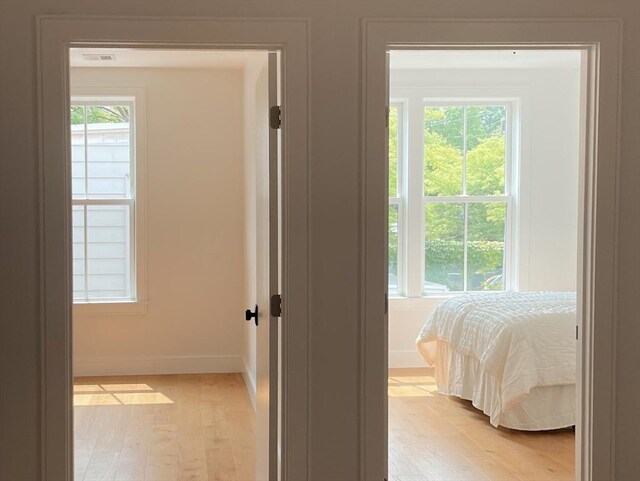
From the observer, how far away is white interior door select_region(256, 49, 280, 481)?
323cm

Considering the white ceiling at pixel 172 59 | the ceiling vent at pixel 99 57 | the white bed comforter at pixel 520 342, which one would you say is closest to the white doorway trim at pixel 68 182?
the white bed comforter at pixel 520 342

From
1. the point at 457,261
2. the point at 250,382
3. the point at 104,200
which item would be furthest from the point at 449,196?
the point at 104,200

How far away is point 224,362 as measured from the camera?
7.12 meters

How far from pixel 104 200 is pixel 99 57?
4.27ft

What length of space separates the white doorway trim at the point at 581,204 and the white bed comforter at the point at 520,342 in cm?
169

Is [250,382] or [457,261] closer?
[250,382]

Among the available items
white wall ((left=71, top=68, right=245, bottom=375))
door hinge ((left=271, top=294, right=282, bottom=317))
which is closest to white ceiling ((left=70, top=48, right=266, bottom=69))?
white wall ((left=71, top=68, right=245, bottom=375))

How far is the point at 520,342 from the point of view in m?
5.04

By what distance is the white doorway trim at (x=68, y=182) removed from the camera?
3000 millimetres

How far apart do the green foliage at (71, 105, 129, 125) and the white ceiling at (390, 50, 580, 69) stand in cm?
245

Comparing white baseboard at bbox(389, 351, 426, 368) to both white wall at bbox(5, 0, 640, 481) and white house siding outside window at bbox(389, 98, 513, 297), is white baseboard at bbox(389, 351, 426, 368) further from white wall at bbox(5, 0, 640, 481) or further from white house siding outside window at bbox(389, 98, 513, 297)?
white wall at bbox(5, 0, 640, 481)

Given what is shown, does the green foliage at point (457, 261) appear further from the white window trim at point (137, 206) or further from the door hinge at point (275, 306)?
the door hinge at point (275, 306)

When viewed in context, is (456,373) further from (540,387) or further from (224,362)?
(224,362)

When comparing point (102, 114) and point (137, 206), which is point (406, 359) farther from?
point (102, 114)
